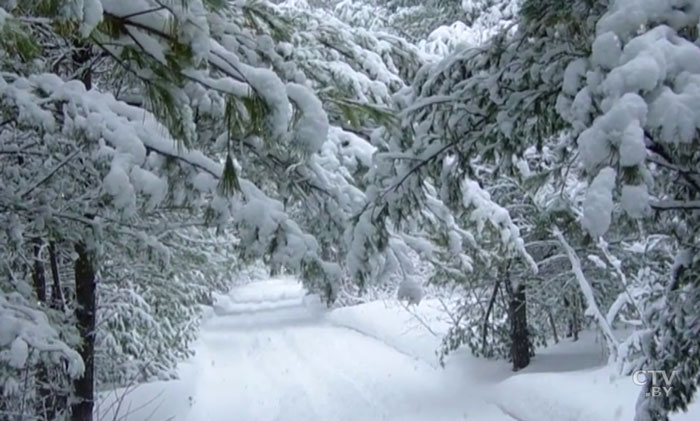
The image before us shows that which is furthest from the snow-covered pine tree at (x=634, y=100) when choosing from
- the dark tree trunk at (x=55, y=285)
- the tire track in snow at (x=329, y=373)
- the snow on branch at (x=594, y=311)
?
the tire track in snow at (x=329, y=373)

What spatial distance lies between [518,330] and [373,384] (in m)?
2.77

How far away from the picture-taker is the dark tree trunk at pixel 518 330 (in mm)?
10312

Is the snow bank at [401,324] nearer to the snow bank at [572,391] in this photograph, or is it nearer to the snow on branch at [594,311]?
the snow bank at [572,391]

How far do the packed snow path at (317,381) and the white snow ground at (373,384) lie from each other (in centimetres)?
2

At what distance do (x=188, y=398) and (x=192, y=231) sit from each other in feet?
10.1

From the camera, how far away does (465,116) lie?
3.96 metres

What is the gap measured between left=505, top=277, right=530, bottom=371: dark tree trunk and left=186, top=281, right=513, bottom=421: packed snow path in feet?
3.15

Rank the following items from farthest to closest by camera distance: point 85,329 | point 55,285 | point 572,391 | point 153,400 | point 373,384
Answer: point 373,384
point 153,400
point 572,391
point 55,285
point 85,329

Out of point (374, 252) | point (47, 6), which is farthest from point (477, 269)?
point (47, 6)

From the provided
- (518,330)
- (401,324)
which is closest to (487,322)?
(518,330)

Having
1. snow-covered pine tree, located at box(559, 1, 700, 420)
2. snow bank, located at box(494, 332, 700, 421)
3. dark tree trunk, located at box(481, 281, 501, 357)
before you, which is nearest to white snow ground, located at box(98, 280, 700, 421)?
snow bank, located at box(494, 332, 700, 421)

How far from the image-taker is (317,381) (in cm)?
1246

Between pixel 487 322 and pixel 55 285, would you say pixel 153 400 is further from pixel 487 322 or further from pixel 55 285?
pixel 487 322

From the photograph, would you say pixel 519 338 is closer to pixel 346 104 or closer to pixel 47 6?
pixel 346 104
